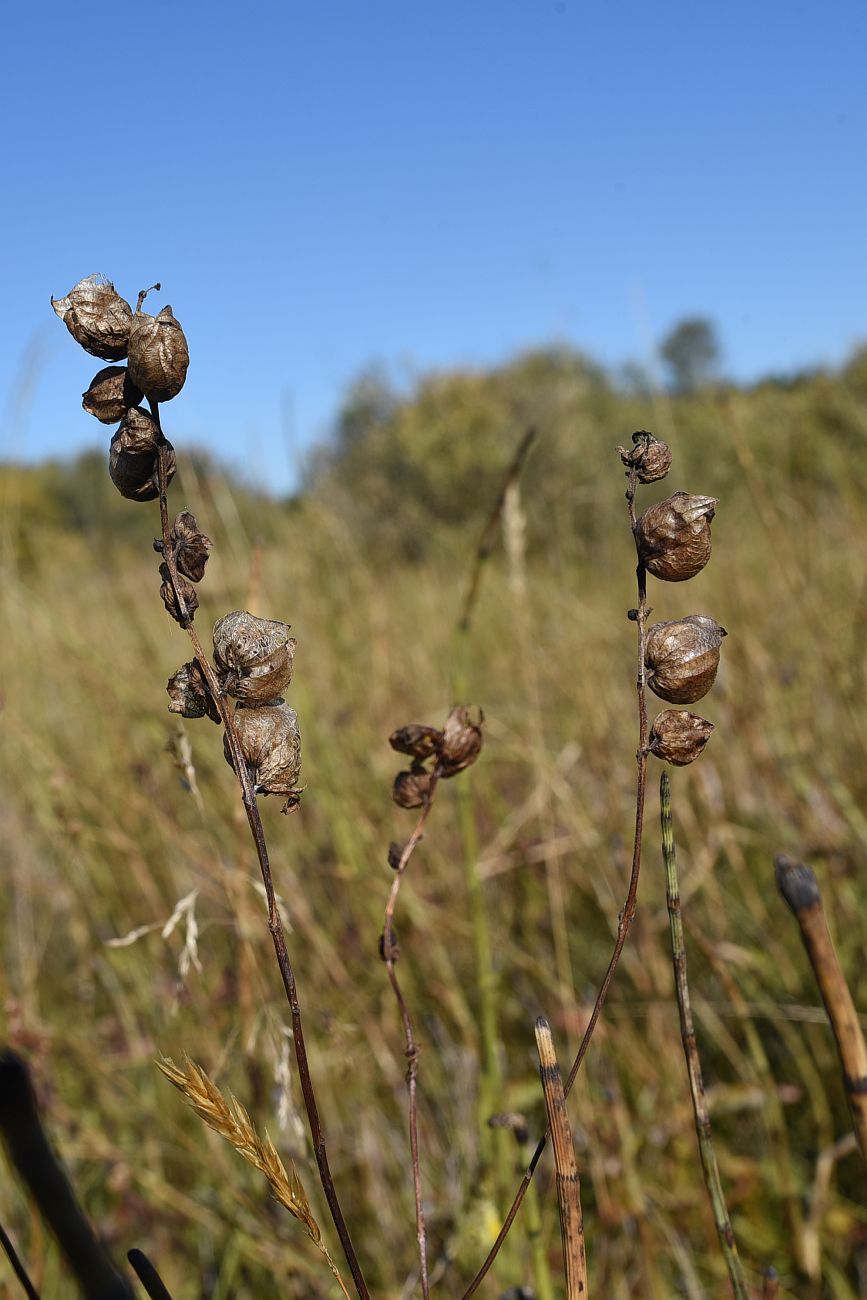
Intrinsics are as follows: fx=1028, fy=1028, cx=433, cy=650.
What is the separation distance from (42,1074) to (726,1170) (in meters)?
0.99

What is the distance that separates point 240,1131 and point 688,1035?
0.18m

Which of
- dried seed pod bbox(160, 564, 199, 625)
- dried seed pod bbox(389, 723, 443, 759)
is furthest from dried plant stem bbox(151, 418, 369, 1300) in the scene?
dried seed pod bbox(389, 723, 443, 759)

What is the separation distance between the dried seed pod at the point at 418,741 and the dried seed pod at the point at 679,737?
125mm

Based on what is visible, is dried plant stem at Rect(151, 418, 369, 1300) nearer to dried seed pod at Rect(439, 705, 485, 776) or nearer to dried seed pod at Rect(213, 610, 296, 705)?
dried seed pod at Rect(213, 610, 296, 705)

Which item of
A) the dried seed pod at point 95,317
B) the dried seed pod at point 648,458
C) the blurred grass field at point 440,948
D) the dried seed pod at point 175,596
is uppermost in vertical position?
the dried seed pod at point 95,317

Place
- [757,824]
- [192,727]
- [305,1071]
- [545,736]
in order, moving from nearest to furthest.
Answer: [305,1071]
[757,824]
[192,727]
[545,736]

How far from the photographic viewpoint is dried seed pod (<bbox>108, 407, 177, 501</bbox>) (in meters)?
0.41

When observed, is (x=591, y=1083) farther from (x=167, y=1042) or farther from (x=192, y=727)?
(x=192, y=727)

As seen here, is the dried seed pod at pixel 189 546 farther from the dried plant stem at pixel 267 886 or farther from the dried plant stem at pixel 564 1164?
the dried plant stem at pixel 564 1164

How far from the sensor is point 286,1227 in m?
1.22

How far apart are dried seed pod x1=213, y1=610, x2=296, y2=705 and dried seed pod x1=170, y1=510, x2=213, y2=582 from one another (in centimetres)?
3

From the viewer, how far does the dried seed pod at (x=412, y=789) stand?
54 centimetres

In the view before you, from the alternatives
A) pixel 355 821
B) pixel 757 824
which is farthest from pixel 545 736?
pixel 355 821

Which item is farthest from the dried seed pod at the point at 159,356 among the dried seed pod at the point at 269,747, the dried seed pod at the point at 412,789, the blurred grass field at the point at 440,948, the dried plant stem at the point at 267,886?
the blurred grass field at the point at 440,948
